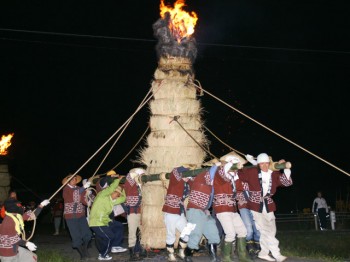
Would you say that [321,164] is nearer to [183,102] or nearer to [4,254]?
[183,102]

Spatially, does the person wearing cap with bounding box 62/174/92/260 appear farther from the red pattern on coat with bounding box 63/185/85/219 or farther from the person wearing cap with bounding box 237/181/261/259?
the person wearing cap with bounding box 237/181/261/259

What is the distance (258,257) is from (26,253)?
15.1 feet

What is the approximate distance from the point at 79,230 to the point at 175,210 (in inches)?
117

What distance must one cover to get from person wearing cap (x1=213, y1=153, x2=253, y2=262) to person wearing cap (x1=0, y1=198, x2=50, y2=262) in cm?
352

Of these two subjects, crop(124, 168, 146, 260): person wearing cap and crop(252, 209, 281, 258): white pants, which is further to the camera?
crop(124, 168, 146, 260): person wearing cap

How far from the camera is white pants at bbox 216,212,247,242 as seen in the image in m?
9.48

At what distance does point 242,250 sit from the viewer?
9688mm

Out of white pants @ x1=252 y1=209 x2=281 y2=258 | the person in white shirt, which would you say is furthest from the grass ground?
white pants @ x1=252 y1=209 x2=281 y2=258

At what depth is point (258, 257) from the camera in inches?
401

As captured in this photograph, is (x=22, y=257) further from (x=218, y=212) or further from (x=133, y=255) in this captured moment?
(x=218, y=212)

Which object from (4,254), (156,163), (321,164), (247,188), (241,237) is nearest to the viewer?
(4,254)

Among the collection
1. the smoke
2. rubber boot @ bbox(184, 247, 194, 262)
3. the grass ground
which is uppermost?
the smoke

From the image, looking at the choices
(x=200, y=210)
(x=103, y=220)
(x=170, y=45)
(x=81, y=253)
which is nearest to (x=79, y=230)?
(x=81, y=253)

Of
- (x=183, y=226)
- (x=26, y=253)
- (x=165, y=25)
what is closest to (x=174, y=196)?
(x=183, y=226)
